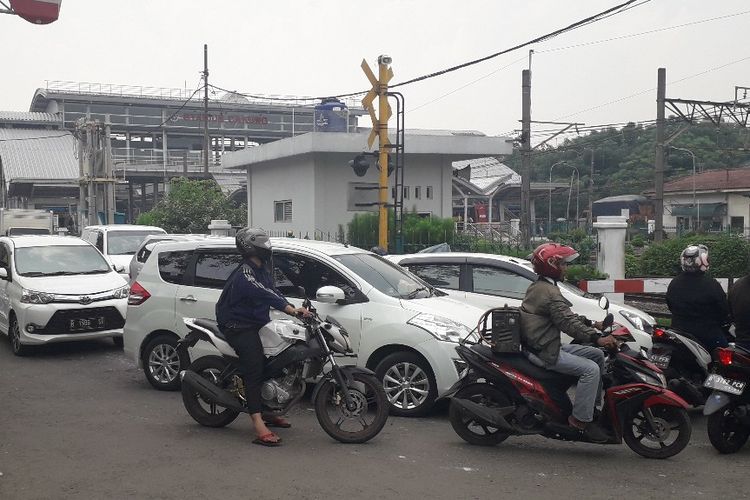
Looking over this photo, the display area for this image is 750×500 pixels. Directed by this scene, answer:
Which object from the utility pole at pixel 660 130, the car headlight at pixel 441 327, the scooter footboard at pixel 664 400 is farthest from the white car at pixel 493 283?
the utility pole at pixel 660 130

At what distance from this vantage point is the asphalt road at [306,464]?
223 inches

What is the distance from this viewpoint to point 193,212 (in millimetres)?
30578

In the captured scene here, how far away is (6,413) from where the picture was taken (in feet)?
26.4

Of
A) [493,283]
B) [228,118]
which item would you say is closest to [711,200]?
[228,118]

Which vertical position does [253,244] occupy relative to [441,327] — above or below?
above

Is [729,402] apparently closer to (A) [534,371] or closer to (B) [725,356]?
(B) [725,356]

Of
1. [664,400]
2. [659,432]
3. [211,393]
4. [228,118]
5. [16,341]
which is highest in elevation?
[228,118]

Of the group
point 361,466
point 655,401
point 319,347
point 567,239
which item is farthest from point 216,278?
point 567,239

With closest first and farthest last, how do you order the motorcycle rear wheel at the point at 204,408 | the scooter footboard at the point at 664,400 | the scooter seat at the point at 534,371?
the scooter footboard at the point at 664,400
the scooter seat at the point at 534,371
the motorcycle rear wheel at the point at 204,408

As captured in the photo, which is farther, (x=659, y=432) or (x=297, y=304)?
(x=297, y=304)

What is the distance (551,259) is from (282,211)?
18.9 m

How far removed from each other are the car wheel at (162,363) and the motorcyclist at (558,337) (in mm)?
4308

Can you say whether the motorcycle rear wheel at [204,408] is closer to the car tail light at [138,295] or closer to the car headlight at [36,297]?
the car tail light at [138,295]

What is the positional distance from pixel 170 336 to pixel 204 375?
6.61 ft
